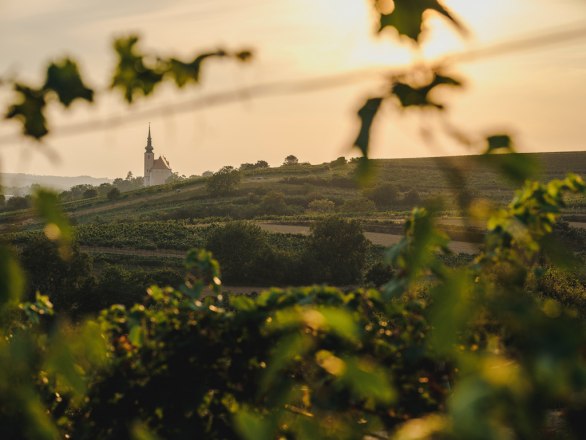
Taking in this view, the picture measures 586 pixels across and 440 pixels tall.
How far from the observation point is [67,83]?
174 cm

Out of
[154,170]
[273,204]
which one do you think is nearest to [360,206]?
[273,204]

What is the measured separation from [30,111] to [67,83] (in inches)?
4.4

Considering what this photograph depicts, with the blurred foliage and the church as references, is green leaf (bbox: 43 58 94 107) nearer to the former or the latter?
the blurred foliage

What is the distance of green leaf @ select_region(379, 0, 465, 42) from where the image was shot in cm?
139

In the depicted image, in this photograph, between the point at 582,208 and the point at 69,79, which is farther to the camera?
the point at 582,208

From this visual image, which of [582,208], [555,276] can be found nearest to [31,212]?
[555,276]

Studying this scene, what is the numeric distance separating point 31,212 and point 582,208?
2455 inches

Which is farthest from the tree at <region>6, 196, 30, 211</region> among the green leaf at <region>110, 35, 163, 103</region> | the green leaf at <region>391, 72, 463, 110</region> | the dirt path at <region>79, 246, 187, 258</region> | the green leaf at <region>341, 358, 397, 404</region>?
the dirt path at <region>79, 246, 187, 258</region>

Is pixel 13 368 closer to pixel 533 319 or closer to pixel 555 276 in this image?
pixel 533 319

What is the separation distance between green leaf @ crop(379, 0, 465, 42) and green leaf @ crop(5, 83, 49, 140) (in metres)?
0.84

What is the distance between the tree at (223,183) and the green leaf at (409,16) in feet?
254

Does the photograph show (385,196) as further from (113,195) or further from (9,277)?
(9,277)

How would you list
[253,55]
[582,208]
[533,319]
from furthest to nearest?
[582,208], [253,55], [533,319]

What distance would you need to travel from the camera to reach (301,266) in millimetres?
41812
